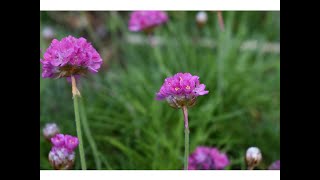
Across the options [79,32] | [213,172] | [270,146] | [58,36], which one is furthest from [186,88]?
[79,32]

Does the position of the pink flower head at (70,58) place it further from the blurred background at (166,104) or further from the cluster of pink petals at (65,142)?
the blurred background at (166,104)

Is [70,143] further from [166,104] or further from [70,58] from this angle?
[166,104]

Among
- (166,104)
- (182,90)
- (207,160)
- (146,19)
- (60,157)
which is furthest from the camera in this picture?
(166,104)

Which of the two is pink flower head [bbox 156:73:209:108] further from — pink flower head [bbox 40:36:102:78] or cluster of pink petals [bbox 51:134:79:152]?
cluster of pink petals [bbox 51:134:79:152]

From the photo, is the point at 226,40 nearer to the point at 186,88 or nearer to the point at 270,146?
the point at 270,146

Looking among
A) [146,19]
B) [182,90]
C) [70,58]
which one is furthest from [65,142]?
[146,19]
